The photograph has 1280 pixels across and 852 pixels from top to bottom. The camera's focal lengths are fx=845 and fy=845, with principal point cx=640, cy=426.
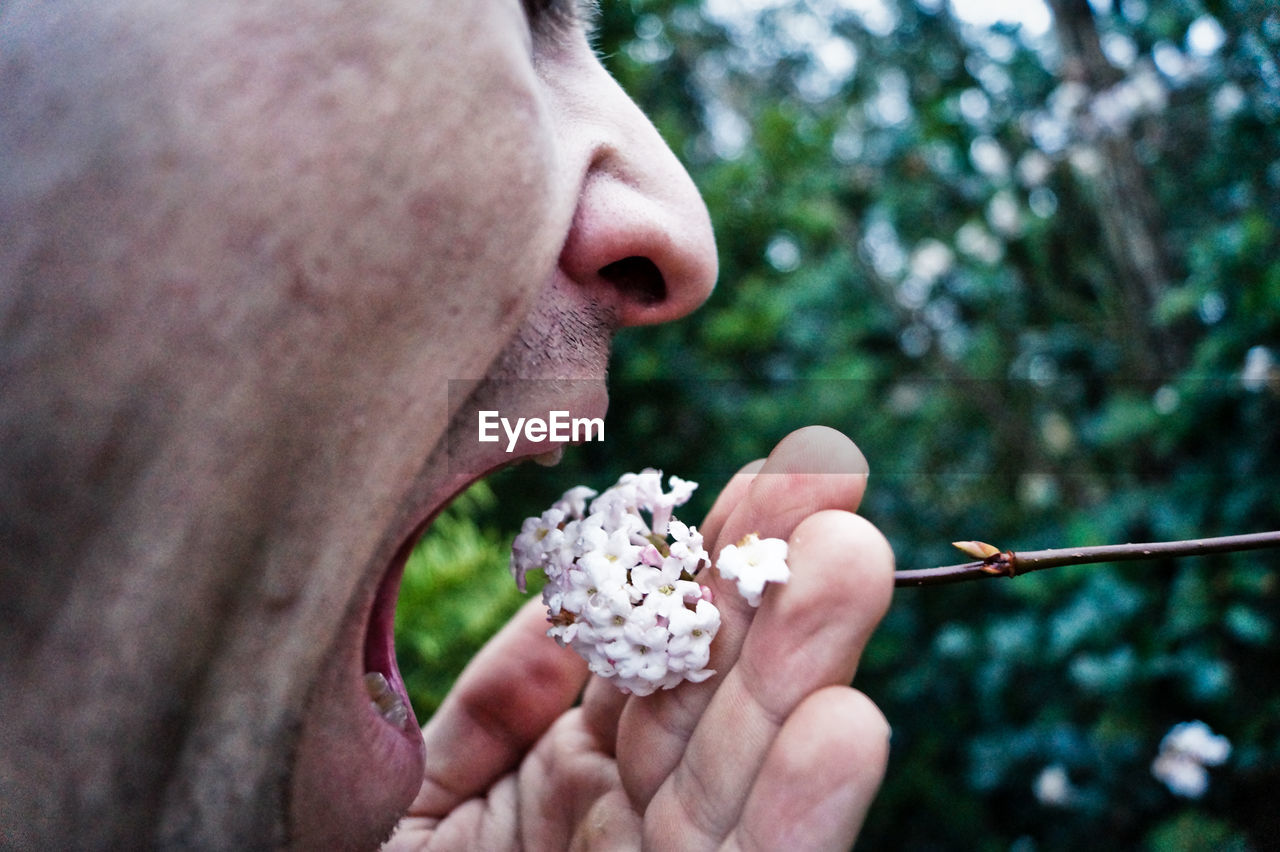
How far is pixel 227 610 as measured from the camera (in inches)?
32.7

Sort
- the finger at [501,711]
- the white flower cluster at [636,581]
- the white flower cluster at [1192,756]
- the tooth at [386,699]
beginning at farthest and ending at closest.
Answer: the white flower cluster at [1192,756] → the finger at [501,711] → the tooth at [386,699] → the white flower cluster at [636,581]

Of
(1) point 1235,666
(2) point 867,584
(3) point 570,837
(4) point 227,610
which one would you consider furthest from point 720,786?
(1) point 1235,666

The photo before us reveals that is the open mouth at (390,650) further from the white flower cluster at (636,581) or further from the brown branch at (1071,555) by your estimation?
the brown branch at (1071,555)

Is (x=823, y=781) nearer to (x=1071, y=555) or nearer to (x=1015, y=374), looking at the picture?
(x=1071, y=555)

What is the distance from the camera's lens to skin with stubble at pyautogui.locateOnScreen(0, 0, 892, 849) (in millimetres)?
788

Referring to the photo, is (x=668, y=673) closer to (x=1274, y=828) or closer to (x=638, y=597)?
(x=638, y=597)

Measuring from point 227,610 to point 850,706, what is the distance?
0.61m

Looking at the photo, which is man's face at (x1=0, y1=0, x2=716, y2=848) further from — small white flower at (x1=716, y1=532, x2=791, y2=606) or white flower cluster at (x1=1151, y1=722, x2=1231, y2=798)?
white flower cluster at (x1=1151, y1=722, x2=1231, y2=798)

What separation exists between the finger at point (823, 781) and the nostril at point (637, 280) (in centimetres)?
53

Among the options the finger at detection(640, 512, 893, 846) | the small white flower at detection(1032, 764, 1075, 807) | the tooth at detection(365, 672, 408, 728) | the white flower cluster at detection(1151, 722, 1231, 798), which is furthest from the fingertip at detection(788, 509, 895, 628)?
the small white flower at detection(1032, 764, 1075, 807)

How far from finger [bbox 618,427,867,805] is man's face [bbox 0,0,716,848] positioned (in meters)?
0.34

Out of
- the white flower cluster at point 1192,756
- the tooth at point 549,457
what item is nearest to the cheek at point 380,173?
the tooth at point 549,457
